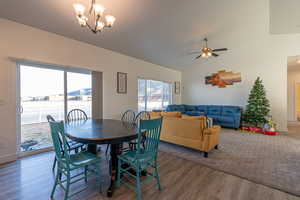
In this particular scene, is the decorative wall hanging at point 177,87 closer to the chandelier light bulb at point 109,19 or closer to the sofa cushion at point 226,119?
the sofa cushion at point 226,119

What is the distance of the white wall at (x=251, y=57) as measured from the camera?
3875mm

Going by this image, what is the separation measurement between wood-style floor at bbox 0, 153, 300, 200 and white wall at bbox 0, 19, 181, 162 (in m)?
0.80

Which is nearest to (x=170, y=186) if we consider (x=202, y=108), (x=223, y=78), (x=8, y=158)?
(x=8, y=158)

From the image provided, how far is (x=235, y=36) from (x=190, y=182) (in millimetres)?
5096

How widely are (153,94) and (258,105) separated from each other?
4152 millimetres

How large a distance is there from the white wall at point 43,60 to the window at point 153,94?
0.83 m

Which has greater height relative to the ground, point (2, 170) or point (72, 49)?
point (72, 49)

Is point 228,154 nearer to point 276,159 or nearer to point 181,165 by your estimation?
point 276,159

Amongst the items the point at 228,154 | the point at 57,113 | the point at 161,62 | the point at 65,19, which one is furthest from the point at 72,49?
the point at 228,154

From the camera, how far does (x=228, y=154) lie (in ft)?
10.1

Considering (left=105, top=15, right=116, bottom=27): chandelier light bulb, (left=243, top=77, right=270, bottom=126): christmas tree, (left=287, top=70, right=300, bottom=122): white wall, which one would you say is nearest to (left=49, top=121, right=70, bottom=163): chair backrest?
(left=105, top=15, right=116, bottom=27): chandelier light bulb

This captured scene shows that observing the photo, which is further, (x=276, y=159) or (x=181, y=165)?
(x=276, y=159)

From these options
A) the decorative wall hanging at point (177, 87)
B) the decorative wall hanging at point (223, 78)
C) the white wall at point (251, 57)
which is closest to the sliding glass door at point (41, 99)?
the white wall at point (251, 57)

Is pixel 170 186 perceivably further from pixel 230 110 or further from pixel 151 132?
pixel 230 110
